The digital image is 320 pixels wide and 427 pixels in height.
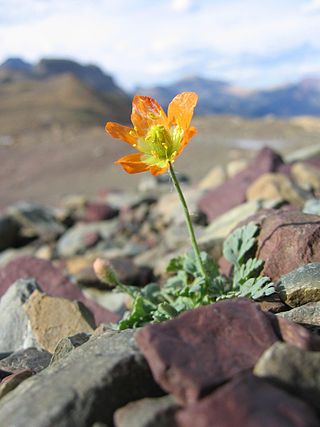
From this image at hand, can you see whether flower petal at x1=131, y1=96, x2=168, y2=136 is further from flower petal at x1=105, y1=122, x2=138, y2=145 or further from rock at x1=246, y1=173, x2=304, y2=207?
rock at x1=246, y1=173, x2=304, y2=207

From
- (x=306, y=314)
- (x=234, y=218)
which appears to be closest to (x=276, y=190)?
(x=234, y=218)

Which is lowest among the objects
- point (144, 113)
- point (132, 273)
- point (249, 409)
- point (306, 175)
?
point (132, 273)

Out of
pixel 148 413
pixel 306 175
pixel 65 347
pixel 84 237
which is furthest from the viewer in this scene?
pixel 84 237

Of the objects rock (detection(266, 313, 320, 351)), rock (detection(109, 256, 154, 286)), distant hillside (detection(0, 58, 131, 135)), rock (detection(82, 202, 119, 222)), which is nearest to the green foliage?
rock (detection(266, 313, 320, 351))

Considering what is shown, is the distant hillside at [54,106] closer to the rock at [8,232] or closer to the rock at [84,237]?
the rock at [8,232]

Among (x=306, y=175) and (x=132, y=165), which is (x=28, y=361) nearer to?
(x=132, y=165)

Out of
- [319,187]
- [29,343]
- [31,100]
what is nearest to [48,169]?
[319,187]

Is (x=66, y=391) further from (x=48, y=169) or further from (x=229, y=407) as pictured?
(x=48, y=169)
